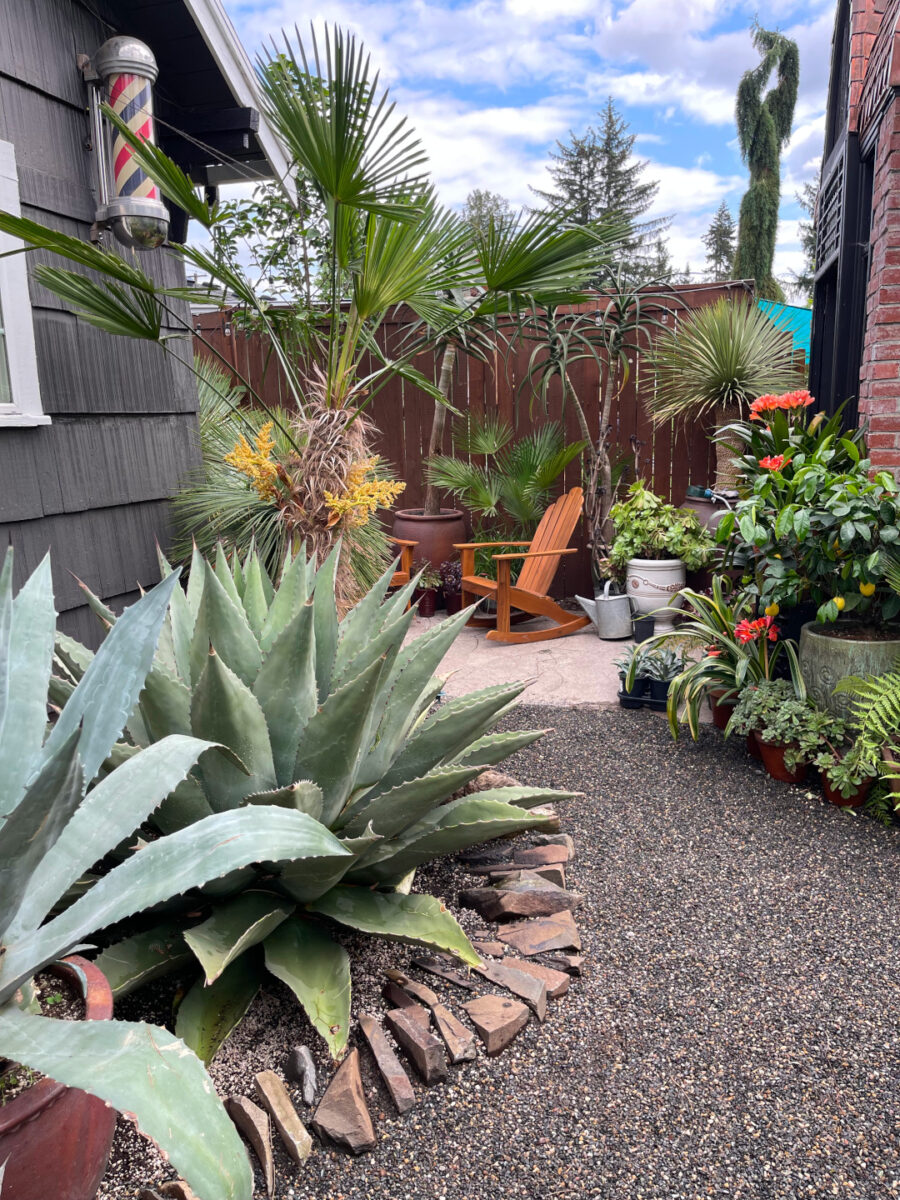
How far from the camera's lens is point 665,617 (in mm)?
4520

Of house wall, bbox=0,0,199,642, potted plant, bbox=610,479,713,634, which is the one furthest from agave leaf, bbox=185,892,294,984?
potted plant, bbox=610,479,713,634

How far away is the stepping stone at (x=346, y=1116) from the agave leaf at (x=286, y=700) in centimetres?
49

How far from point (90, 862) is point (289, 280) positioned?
546 centimetres

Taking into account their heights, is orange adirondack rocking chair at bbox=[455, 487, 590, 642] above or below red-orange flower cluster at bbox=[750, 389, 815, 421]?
below

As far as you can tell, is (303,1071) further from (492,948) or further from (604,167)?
(604,167)

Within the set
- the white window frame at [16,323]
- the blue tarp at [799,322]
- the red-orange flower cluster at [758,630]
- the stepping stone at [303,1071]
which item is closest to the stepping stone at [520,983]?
the stepping stone at [303,1071]

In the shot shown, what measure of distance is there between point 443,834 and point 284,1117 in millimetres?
553

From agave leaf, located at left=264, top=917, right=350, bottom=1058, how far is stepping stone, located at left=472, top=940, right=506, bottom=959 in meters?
0.34

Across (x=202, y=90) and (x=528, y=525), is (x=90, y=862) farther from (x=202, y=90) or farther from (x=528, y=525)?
(x=528, y=525)

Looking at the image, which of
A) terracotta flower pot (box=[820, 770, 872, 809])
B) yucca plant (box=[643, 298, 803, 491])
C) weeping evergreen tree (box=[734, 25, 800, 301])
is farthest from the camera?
weeping evergreen tree (box=[734, 25, 800, 301])

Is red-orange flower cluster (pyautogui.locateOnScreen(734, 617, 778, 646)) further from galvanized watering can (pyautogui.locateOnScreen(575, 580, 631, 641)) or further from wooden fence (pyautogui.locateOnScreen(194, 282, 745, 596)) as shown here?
wooden fence (pyautogui.locateOnScreen(194, 282, 745, 596))

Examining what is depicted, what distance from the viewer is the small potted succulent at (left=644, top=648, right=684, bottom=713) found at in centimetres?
339

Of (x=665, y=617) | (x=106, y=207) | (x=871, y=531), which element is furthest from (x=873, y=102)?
(x=106, y=207)

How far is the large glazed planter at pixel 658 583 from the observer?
14.8 feet
